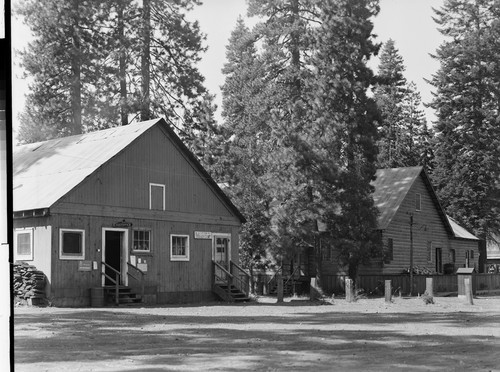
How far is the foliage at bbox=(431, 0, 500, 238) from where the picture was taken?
33.3 feet

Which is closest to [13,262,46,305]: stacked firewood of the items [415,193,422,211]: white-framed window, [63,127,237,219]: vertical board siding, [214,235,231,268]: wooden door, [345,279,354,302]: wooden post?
[63,127,237,219]: vertical board siding

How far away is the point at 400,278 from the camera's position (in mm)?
30172

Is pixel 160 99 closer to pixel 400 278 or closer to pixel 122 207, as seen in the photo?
pixel 122 207

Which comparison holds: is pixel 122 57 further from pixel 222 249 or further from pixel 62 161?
pixel 222 249

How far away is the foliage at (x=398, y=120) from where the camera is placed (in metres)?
24.1

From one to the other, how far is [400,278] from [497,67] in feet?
56.3

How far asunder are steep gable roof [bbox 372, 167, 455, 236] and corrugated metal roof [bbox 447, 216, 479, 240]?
290 cm

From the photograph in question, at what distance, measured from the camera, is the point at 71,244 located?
70.3ft

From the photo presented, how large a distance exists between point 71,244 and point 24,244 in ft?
4.61

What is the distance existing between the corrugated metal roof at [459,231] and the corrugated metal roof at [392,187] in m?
5.64


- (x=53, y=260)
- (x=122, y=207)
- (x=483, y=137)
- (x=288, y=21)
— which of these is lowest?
(x=53, y=260)

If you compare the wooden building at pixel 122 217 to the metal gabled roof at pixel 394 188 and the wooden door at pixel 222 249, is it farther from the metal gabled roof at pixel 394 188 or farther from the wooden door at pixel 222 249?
the metal gabled roof at pixel 394 188

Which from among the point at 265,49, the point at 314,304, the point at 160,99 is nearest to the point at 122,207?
the point at 160,99

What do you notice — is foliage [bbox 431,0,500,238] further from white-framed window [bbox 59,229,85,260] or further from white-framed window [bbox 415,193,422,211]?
white-framed window [bbox 59,229,85,260]
